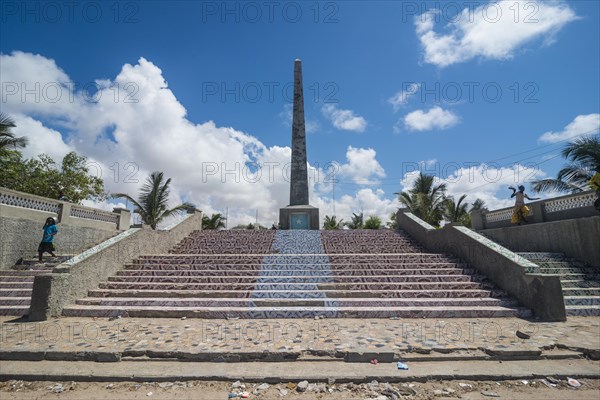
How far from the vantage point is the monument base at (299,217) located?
1761 centimetres

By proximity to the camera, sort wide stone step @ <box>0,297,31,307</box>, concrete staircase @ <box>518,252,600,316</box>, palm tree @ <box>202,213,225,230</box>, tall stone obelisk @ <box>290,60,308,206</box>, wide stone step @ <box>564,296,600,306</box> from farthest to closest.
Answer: palm tree @ <box>202,213,225,230</box> → tall stone obelisk @ <box>290,60,308,206</box> → wide stone step @ <box>0,297,31,307</box> → wide stone step @ <box>564,296,600,306</box> → concrete staircase @ <box>518,252,600,316</box>

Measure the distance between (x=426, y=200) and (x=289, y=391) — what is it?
71.8 ft

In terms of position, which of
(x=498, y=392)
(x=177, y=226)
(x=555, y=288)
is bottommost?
(x=498, y=392)

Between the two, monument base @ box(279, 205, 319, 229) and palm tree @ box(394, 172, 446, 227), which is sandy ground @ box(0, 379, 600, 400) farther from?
palm tree @ box(394, 172, 446, 227)

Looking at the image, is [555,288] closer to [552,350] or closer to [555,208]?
[552,350]

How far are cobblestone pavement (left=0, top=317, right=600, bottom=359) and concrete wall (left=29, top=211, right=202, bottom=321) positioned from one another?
433 mm

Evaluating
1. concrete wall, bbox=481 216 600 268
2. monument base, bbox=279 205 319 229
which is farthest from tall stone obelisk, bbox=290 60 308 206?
concrete wall, bbox=481 216 600 268

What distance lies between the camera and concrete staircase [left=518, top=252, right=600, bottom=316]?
661 centimetres

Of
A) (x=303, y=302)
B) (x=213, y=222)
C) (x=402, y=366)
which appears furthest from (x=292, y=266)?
(x=213, y=222)

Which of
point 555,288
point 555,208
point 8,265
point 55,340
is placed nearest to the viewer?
point 55,340

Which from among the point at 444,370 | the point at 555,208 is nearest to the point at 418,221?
the point at 555,208

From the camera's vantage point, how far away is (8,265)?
9.20 m

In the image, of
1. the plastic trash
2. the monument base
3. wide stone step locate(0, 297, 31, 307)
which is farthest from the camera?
the monument base

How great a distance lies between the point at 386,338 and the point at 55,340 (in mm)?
5101
